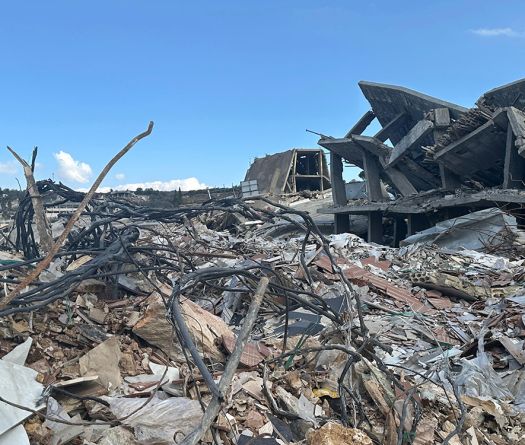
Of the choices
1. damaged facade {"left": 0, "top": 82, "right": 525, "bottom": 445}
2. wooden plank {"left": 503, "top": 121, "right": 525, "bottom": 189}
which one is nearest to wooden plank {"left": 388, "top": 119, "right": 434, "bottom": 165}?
damaged facade {"left": 0, "top": 82, "right": 525, "bottom": 445}

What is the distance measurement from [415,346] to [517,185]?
6324mm

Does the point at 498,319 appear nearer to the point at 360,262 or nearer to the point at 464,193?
the point at 360,262

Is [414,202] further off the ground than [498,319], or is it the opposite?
[414,202]

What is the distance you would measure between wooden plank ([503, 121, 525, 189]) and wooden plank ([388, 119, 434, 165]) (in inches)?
71.0

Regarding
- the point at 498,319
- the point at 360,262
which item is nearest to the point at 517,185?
the point at 360,262

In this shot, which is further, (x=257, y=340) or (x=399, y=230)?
(x=399, y=230)

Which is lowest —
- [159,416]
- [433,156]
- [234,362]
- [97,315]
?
[159,416]

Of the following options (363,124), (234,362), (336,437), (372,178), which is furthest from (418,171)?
(234,362)

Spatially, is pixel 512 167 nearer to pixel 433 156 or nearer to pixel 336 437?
pixel 433 156

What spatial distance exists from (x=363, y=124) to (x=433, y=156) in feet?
16.4

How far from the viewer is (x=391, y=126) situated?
13.3 metres

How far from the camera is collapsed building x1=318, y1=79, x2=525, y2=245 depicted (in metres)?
9.03

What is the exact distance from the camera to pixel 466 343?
471 cm

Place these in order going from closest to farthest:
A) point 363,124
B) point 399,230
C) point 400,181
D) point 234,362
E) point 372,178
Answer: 1. point 234,362
2. point 400,181
3. point 372,178
4. point 399,230
5. point 363,124
